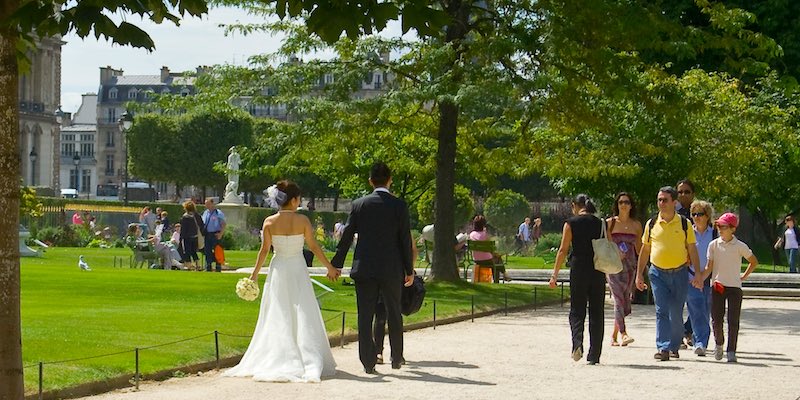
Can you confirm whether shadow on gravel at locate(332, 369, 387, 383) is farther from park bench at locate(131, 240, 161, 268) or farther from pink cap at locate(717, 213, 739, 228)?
park bench at locate(131, 240, 161, 268)

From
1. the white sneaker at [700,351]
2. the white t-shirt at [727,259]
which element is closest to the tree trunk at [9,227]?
the white t-shirt at [727,259]

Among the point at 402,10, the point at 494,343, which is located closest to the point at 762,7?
the point at 494,343

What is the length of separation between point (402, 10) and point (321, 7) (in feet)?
1.14

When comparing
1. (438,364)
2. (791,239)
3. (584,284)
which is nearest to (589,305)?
(584,284)

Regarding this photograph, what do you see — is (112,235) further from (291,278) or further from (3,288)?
(3,288)

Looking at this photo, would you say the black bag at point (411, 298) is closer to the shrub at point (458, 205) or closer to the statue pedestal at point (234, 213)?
the shrub at point (458, 205)

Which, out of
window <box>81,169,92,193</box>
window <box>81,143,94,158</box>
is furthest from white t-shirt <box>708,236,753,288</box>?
window <box>81,143,94,158</box>

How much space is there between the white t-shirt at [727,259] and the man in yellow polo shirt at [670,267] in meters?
0.27

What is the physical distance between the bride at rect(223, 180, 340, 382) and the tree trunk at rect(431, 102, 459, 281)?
10.9m

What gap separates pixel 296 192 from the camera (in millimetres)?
11867

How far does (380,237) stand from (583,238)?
6.78 ft

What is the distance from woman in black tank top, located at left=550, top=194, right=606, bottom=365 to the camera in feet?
41.3

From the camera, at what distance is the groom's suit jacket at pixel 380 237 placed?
38.4 feet

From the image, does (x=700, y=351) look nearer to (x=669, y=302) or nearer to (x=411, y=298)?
(x=669, y=302)
